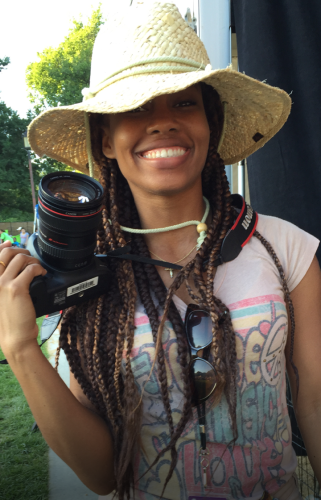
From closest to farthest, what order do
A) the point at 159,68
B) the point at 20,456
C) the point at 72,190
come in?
1. the point at 72,190
2. the point at 159,68
3. the point at 20,456

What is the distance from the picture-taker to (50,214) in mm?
1037

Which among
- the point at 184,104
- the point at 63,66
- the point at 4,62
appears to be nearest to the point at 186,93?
the point at 184,104

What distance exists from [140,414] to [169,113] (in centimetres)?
94

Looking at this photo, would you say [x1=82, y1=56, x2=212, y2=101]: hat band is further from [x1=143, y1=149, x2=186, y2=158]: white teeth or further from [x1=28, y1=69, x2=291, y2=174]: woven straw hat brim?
[x1=143, y1=149, x2=186, y2=158]: white teeth

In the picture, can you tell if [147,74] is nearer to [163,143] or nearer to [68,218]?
[163,143]

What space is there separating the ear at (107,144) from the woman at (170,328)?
0.03 m

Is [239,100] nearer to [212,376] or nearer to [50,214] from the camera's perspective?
[50,214]

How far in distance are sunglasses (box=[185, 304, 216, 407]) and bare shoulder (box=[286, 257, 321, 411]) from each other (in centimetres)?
35

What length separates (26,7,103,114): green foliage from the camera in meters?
20.7

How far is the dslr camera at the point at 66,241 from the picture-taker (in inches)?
40.9

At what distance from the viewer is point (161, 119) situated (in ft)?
4.15

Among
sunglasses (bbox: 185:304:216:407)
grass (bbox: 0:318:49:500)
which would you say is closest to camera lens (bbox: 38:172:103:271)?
sunglasses (bbox: 185:304:216:407)

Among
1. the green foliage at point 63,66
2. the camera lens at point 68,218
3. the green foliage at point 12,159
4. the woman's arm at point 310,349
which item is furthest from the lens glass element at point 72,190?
the green foliage at point 12,159

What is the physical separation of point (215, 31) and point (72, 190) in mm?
1384
